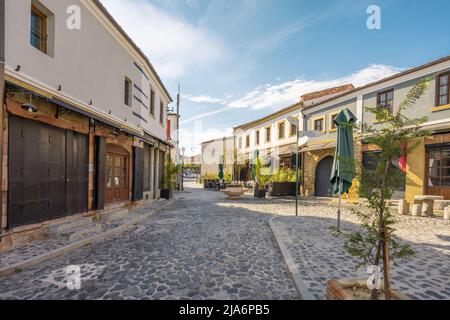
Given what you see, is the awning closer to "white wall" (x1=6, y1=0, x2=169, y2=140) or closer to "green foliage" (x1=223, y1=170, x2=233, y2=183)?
"green foliage" (x1=223, y1=170, x2=233, y2=183)

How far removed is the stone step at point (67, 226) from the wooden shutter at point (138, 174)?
145 inches

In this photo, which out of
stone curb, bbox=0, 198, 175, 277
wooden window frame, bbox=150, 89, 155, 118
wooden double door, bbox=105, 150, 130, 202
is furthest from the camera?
wooden window frame, bbox=150, 89, 155, 118

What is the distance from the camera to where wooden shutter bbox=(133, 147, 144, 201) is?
10.1m

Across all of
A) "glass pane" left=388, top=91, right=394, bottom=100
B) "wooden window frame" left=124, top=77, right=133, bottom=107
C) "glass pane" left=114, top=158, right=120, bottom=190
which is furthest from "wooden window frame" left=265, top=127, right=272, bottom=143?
"glass pane" left=114, top=158, right=120, bottom=190

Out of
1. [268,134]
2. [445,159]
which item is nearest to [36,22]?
[445,159]

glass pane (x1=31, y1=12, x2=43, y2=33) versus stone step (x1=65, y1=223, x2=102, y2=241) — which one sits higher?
glass pane (x1=31, y1=12, x2=43, y2=33)

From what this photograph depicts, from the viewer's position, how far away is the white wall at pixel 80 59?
4.71 meters

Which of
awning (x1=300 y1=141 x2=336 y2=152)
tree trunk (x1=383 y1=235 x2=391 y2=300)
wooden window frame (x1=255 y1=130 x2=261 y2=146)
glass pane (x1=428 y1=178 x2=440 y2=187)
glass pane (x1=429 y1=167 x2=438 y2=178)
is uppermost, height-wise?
wooden window frame (x1=255 y1=130 x2=261 y2=146)

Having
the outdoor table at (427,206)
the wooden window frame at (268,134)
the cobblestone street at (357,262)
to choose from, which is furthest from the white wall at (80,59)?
the wooden window frame at (268,134)

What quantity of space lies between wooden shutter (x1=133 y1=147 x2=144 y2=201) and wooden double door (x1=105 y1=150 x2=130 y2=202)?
0.94 feet

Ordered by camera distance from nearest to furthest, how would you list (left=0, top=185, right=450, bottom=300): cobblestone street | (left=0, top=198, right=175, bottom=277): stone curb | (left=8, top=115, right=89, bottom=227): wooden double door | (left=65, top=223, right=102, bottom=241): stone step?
1. (left=0, top=185, right=450, bottom=300): cobblestone street
2. (left=0, top=198, right=175, bottom=277): stone curb
3. (left=8, top=115, right=89, bottom=227): wooden double door
4. (left=65, top=223, right=102, bottom=241): stone step

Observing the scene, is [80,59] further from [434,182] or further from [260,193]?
[434,182]

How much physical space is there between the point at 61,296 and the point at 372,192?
13.6 feet

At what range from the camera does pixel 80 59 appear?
261 inches
